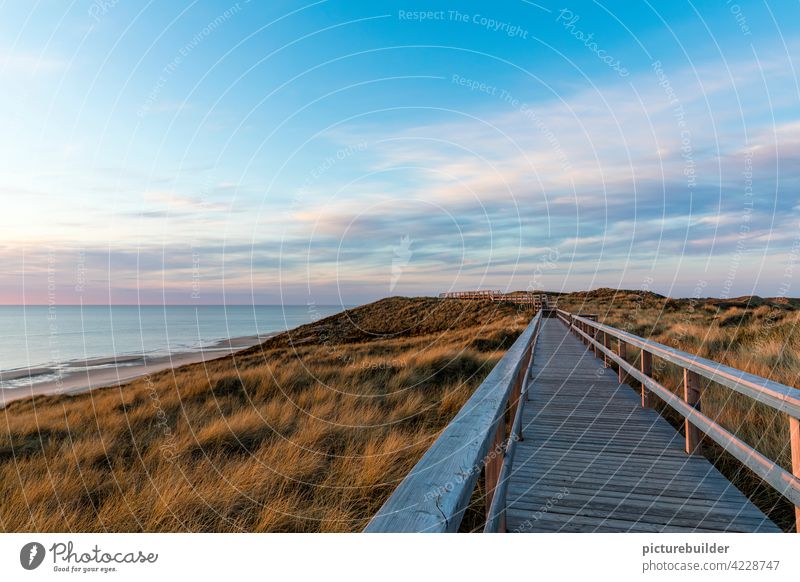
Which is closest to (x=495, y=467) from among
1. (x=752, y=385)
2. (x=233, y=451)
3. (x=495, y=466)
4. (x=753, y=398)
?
(x=495, y=466)

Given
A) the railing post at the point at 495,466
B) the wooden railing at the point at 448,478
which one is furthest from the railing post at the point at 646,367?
the wooden railing at the point at 448,478

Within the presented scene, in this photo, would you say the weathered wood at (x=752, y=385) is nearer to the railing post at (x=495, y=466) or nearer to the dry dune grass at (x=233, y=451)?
the railing post at (x=495, y=466)

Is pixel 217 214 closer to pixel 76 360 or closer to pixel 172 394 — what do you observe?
pixel 172 394

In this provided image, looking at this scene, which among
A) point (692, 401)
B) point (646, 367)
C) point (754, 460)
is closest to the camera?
point (754, 460)

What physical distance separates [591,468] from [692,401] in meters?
1.35

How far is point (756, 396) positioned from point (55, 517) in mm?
6007

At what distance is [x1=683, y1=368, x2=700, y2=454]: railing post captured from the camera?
15.3ft

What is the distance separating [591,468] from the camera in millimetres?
4359

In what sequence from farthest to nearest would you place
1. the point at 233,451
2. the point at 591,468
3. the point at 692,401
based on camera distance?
the point at 233,451 < the point at 692,401 < the point at 591,468

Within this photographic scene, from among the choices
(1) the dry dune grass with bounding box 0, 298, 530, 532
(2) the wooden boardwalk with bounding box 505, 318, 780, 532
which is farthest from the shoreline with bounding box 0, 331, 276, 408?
(2) the wooden boardwalk with bounding box 505, 318, 780, 532

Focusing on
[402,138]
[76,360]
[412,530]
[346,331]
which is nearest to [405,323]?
[346,331]

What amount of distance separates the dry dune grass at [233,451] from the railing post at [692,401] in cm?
289
